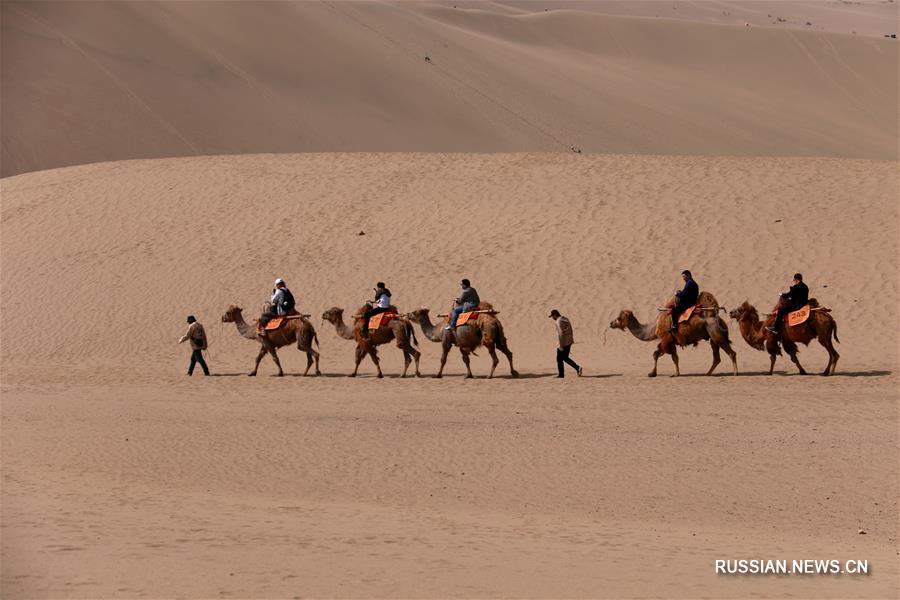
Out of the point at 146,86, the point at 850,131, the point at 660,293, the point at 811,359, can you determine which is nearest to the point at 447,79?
the point at 146,86

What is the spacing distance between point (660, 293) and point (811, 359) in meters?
5.10

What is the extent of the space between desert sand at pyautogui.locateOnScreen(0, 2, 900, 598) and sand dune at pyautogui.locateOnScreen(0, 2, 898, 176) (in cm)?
21

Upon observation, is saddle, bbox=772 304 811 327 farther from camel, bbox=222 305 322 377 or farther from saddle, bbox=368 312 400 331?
camel, bbox=222 305 322 377

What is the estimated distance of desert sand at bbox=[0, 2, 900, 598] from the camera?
10.2 metres

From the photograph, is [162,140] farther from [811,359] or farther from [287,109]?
[811,359]

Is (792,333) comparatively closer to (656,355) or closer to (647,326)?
(656,355)

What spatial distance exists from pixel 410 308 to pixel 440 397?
8771mm

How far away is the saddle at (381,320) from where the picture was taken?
21156 mm

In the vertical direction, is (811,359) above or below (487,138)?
below

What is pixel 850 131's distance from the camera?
65875 millimetres

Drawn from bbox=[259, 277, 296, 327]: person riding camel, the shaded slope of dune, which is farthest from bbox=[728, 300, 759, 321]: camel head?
bbox=[259, 277, 296, 327]: person riding camel

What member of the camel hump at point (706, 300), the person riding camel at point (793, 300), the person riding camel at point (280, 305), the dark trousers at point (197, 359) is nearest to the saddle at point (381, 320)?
the person riding camel at point (280, 305)

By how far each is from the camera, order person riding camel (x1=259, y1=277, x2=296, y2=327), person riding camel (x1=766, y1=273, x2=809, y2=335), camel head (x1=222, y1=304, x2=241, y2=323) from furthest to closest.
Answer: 1. camel head (x1=222, y1=304, x2=241, y2=323)
2. person riding camel (x1=259, y1=277, x2=296, y2=327)
3. person riding camel (x1=766, y1=273, x2=809, y2=335)

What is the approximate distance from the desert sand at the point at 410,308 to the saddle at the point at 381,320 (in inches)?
39.2
